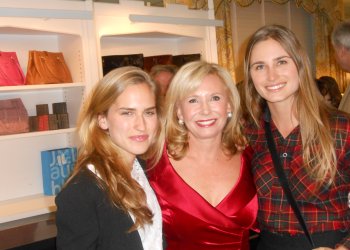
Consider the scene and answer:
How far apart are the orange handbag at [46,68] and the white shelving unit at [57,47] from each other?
0.18 ft

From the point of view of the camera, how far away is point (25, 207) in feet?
8.79

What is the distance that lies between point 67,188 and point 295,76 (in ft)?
3.16

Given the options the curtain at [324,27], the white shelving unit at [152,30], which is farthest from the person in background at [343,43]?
the curtain at [324,27]

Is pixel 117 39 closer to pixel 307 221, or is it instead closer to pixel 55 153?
pixel 55 153

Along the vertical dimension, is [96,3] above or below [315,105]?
above

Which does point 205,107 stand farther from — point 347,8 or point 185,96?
point 347,8

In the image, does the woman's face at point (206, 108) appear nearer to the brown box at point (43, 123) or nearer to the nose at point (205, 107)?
the nose at point (205, 107)

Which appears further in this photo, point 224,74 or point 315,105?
point 224,74

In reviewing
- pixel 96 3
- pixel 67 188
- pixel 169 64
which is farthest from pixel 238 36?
pixel 67 188

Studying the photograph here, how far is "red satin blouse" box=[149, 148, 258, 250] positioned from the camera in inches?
68.5

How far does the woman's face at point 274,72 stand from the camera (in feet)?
5.40

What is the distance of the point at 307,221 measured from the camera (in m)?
1.61

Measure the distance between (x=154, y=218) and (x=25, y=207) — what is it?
1.40 metres

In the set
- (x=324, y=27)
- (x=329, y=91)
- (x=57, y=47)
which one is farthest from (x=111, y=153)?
(x=324, y=27)
